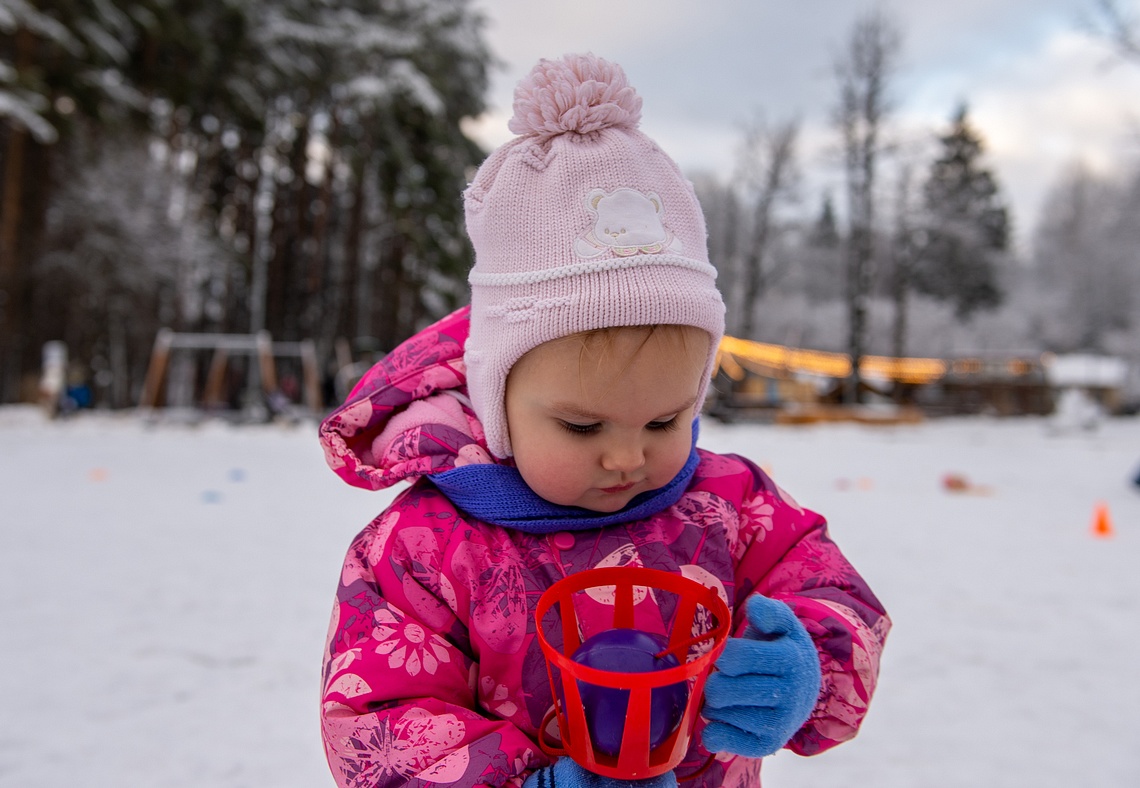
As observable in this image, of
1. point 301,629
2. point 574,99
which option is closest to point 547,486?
point 574,99

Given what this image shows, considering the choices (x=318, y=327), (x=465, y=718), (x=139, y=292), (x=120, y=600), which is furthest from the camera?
(x=318, y=327)

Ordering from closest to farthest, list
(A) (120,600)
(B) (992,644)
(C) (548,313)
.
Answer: (C) (548,313) → (B) (992,644) → (A) (120,600)

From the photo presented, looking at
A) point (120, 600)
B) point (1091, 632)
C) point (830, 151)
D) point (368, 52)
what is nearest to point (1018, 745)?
point (1091, 632)

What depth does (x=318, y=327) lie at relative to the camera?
23.4 meters

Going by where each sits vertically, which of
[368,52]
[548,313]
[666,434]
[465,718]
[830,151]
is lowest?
[465,718]

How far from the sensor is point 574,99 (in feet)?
3.78

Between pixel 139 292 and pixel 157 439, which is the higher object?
pixel 139 292

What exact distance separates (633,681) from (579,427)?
1.31ft

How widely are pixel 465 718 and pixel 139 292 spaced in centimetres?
2105

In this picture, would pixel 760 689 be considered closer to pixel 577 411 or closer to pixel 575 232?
pixel 577 411

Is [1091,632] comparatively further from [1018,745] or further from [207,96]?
[207,96]

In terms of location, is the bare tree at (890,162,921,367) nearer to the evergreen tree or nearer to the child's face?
the evergreen tree

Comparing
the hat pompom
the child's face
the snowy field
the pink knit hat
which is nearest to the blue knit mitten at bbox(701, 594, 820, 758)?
the child's face

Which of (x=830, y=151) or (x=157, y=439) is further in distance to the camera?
(x=830, y=151)
